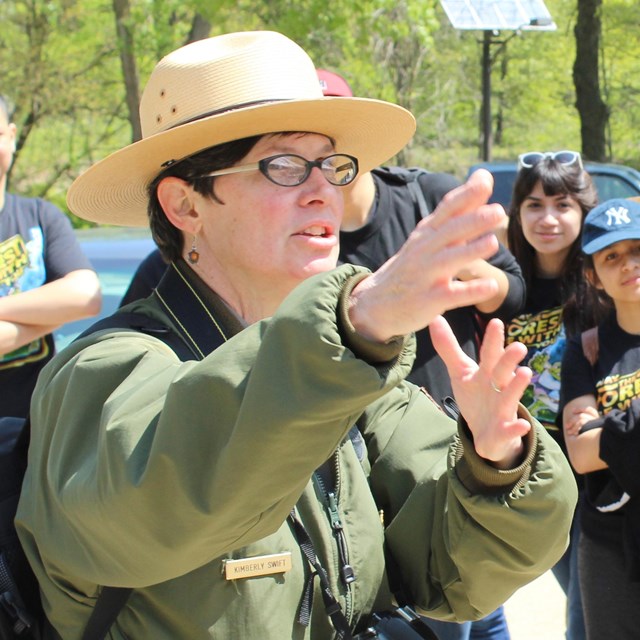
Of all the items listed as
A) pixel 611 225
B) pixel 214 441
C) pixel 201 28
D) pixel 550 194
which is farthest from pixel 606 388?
pixel 201 28

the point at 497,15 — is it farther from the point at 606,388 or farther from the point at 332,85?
the point at 606,388

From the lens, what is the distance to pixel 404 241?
3.07m

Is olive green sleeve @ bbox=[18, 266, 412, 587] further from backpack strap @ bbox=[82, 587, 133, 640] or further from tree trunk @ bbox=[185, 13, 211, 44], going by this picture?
tree trunk @ bbox=[185, 13, 211, 44]

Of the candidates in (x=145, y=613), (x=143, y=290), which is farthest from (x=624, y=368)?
(x=145, y=613)

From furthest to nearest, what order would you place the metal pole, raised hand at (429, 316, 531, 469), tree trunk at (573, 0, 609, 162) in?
tree trunk at (573, 0, 609, 162)
the metal pole
raised hand at (429, 316, 531, 469)

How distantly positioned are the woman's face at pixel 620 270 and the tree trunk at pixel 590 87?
14091mm

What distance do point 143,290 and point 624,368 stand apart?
1.52 metres

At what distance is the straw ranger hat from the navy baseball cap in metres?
1.26

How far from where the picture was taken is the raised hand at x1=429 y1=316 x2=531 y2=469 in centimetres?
148

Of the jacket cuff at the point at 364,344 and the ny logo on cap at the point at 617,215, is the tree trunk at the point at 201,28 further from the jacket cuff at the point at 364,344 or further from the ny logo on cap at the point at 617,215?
the jacket cuff at the point at 364,344

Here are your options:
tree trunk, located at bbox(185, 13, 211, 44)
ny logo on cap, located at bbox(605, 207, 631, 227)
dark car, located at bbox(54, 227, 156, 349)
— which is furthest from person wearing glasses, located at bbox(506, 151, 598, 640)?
tree trunk, located at bbox(185, 13, 211, 44)

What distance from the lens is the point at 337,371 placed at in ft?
3.93

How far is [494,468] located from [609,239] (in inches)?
68.9

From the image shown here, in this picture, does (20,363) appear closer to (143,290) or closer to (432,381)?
(143,290)
